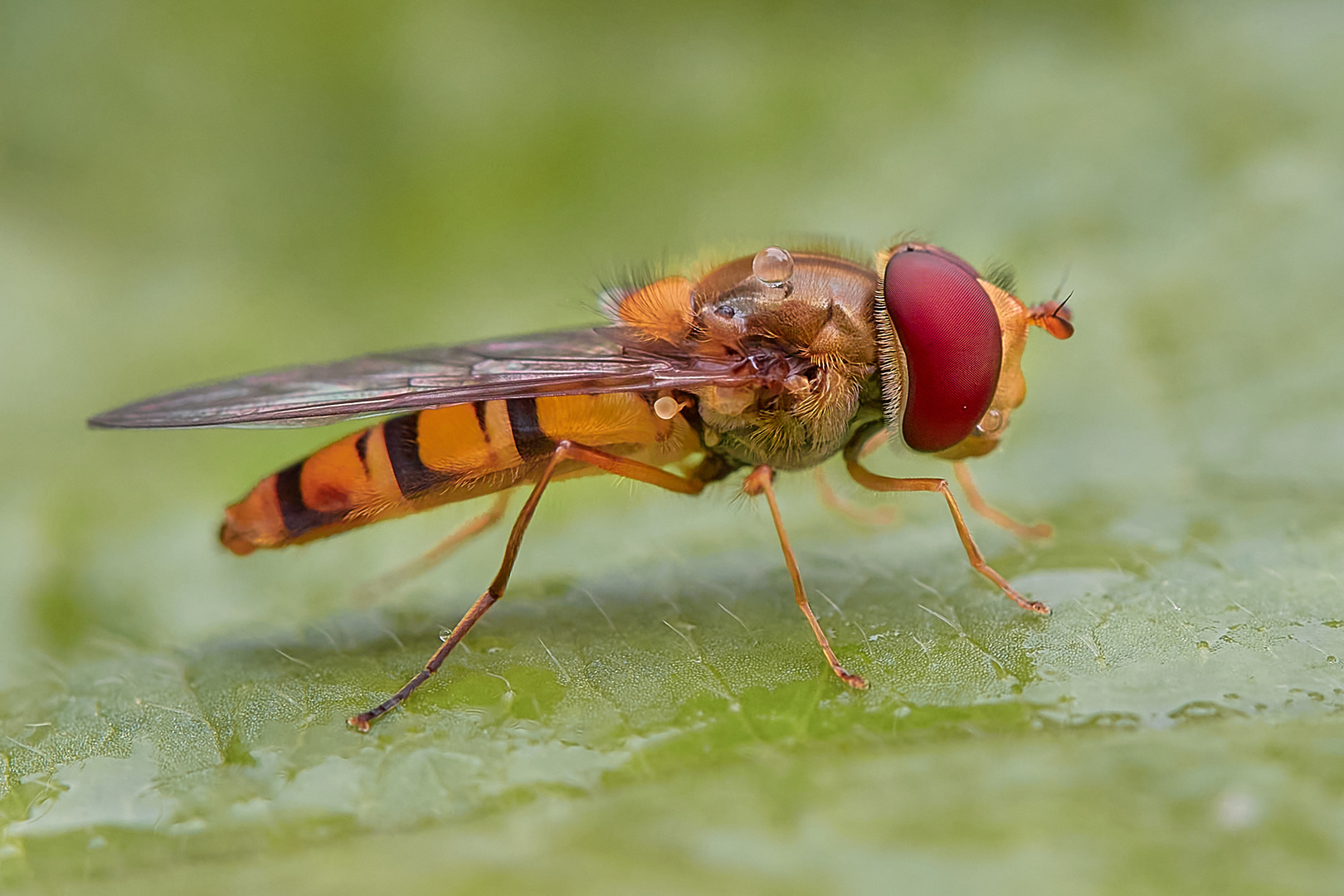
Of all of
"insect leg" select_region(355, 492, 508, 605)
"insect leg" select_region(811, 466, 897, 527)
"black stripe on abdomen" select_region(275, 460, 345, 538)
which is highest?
"black stripe on abdomen" select_region(275, 460, 345, 538)

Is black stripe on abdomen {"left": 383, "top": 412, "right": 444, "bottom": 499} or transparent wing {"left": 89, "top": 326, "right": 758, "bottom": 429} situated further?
black stripe on abdomen {"left": 383, "top": 412, "right": 444, "bottom": 499}

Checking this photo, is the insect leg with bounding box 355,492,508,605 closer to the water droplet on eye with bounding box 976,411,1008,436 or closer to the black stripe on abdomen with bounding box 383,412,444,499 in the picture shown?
the black stripe on abdomen with bounding box 383,412,444,499

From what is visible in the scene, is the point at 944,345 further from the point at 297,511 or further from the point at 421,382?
the point at 297,511

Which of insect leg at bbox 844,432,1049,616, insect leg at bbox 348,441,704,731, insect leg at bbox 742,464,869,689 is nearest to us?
insect leg at bbox 742,464,869,689

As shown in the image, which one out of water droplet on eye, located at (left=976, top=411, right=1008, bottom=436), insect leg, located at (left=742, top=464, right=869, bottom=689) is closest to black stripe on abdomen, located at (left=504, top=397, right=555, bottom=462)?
insect leg, located at (left=742, top=464, right=869, bottom=689)

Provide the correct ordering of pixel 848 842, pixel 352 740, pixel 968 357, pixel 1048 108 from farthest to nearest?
pixel 1048 108 → pixel 968 357 → pixel 352 740 → pixel 848 842

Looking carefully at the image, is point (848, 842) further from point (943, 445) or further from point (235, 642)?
point (235, 642)

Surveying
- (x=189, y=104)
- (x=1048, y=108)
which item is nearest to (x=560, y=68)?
(x=189, y=104)
